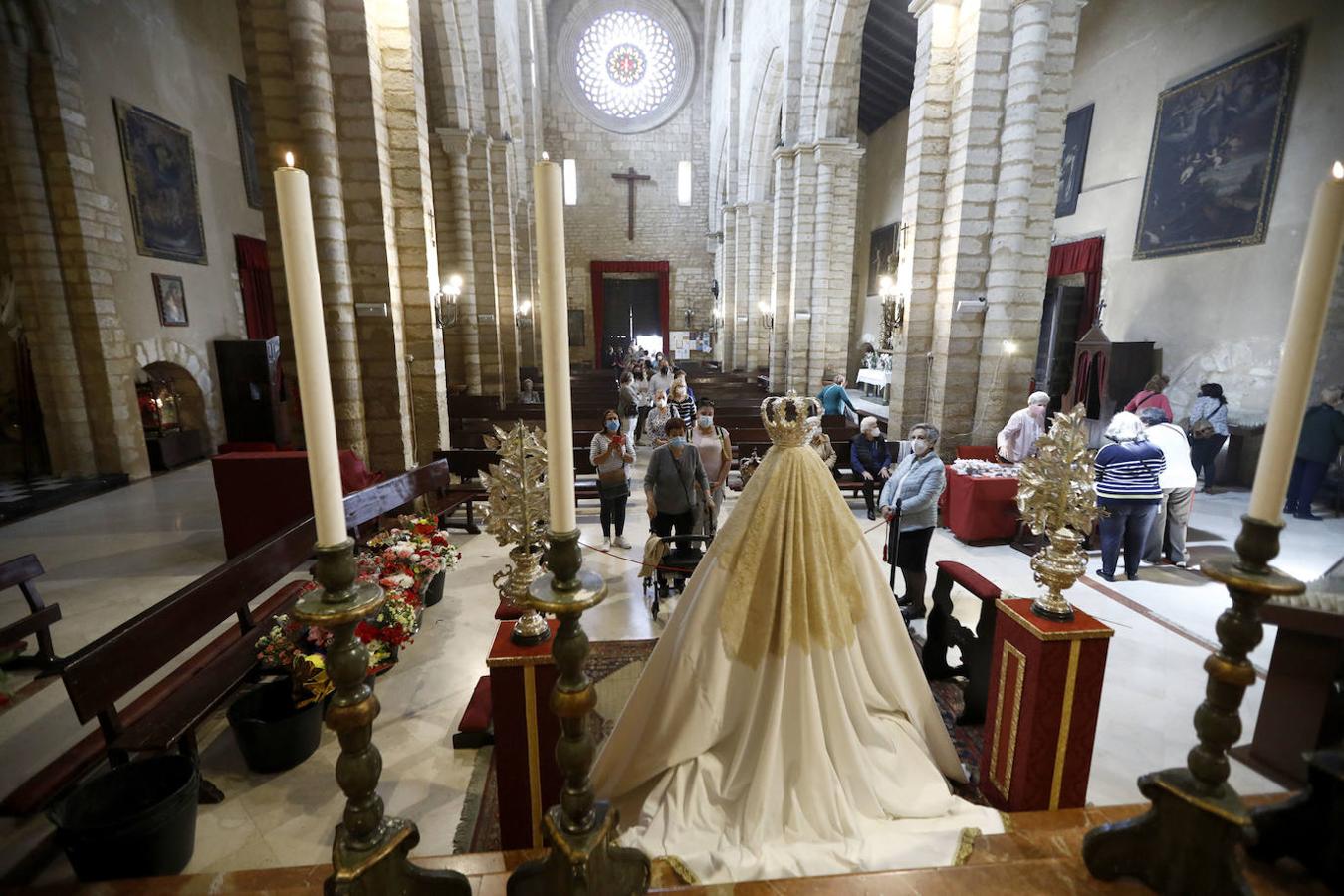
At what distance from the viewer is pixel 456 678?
397cm

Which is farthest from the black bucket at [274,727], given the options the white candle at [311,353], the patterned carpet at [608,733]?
the white candle at [311,353]

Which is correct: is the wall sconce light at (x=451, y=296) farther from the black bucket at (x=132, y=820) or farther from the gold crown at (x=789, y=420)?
the gold crown at (x=789, y=420)

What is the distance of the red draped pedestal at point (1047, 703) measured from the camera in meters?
2.17

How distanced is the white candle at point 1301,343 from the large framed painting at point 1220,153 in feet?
36.2

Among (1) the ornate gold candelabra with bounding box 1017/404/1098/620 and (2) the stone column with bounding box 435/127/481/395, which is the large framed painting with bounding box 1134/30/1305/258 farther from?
(2) the stone column with bounding box 435/127/481/395

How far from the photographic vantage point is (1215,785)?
1.12 meters

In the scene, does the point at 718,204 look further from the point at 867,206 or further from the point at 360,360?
the point at 360,360

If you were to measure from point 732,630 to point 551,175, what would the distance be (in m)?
1.53

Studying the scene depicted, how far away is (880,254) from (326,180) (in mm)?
18651

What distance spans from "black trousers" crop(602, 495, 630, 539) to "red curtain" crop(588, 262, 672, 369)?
19034 mm

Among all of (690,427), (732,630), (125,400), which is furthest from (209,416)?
(732,630)

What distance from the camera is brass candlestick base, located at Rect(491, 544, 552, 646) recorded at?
1.57m

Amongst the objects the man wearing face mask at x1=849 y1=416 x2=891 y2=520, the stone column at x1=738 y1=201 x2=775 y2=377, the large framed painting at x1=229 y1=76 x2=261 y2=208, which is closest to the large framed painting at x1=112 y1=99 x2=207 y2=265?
the large framed painting at x1=229 y1=76 x2=261 y2=208

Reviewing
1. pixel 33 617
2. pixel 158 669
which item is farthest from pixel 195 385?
pixel 158 669
